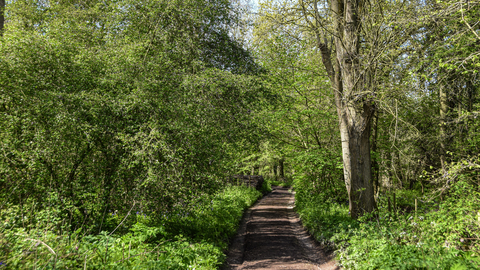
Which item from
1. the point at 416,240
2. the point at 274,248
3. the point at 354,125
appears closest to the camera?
the point at 416,240

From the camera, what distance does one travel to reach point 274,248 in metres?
8.05

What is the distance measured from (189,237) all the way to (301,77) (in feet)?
26.5

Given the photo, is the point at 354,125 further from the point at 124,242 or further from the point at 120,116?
the point at 124,242

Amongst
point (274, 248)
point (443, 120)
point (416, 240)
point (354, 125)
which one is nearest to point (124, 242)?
point (274, 248)

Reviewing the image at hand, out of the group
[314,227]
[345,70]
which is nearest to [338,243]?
[314,227]

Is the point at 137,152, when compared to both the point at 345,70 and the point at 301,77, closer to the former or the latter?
the point at 345,70

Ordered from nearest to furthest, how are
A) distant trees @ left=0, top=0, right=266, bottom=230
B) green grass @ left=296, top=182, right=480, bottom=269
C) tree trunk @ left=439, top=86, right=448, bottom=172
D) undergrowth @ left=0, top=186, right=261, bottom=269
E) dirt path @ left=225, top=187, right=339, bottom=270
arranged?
undergrowth @ left=0, top=186, right=261, bottom=269 → green grass @ left=296, top=182, right=480, bottom=269 → distant trees @ left=0, top=0, right=266, bottom=230 → dirt path @ left=225, top=187, right=339, bottom=270 → tree trunk @ left=439, top=86, right=448, bottom=172

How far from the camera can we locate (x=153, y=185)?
6172 mm

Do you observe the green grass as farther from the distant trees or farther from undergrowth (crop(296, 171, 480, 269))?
the distant trees

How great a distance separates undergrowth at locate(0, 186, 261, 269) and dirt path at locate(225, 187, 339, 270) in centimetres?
55

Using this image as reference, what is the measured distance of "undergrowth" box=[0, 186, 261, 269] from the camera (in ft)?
11.5

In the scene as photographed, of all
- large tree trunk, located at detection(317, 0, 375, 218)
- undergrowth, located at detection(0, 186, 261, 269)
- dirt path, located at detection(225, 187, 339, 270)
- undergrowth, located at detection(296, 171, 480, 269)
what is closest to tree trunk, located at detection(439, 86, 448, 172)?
undergrowth, located at detection(296, 171, 480, 269)

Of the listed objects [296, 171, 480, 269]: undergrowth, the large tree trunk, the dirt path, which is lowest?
the dirt path

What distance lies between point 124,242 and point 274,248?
442 cm
